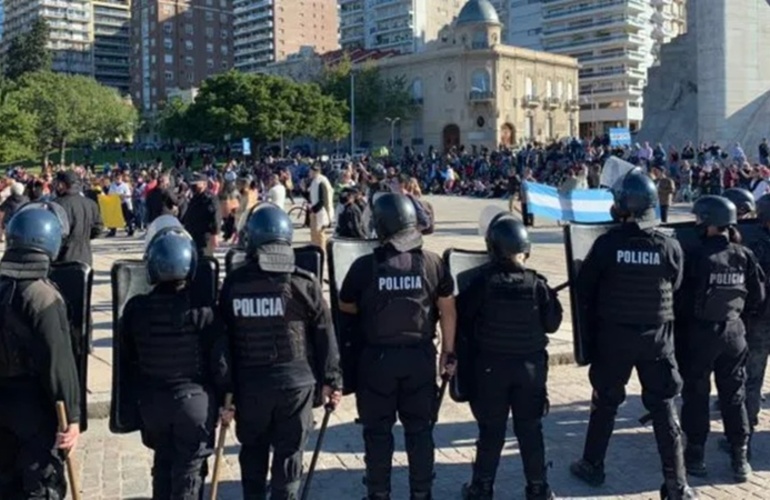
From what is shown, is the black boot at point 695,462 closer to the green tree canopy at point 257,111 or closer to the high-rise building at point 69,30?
the green tree canopy at point 257,111

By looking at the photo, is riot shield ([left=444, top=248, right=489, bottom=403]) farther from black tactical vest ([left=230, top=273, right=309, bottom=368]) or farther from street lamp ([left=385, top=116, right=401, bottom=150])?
street lamp ([left=385, top=116, right=401, bottom=150])

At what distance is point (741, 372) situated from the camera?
5.58 m

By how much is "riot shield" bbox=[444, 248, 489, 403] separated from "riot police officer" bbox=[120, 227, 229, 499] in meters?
1.57

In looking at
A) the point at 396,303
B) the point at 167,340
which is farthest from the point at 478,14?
the point at 167,340

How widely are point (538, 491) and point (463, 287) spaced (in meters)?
1.32

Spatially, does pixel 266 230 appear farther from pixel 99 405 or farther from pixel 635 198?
pixel 99 405

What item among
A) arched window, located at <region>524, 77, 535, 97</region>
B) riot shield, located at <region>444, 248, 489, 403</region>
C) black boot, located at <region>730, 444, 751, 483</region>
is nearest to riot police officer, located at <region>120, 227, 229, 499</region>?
riot shield, located at <region>444, 248, 489, 403</region>

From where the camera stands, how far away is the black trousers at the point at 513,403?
482 centimetres

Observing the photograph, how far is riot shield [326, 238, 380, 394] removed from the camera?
194 inches

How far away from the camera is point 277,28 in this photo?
132 meters

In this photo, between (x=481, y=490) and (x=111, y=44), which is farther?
(x=111, y=44)

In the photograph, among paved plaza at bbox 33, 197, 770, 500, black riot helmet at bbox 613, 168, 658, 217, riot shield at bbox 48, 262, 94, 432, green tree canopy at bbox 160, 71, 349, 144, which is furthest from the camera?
green tree canopy at bbox 160, 71, 349, 144

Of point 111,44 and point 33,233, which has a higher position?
point 111,44

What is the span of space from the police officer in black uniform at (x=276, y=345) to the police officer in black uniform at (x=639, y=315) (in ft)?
6.13
